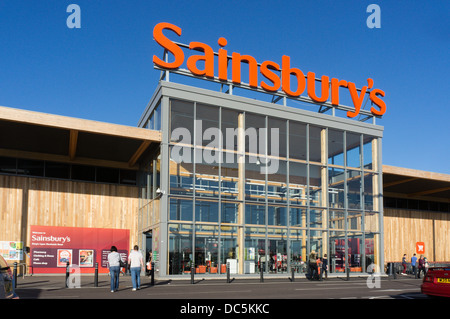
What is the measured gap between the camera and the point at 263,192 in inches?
1072

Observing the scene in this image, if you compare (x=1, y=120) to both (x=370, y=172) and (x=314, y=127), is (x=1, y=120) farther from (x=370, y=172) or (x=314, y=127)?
Result: (x=370, y=172)

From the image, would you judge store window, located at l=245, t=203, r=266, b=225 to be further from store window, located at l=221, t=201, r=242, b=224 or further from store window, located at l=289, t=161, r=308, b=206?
store window, located at l=289, t=161, r=308, b=206

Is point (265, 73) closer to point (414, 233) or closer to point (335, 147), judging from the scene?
point (335, 147)

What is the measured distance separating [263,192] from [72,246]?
11622 millimetres

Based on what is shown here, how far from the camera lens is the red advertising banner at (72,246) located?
27109 millimetres

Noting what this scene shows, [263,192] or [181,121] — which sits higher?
[181,121]

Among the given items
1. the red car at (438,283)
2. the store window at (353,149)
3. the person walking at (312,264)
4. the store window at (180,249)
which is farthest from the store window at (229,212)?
the red car at (438,283)

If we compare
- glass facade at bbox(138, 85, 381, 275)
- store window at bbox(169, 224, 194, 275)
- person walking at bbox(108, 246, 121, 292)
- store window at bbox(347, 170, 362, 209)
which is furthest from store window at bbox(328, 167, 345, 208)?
person walking at bbox(108, 246, 121, 292)

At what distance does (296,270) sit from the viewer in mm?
27344

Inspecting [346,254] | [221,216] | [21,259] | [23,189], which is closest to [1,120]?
[23,189]

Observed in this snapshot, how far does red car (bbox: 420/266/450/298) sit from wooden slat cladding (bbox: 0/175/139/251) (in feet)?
63.7

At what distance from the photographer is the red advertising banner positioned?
88.9 ft

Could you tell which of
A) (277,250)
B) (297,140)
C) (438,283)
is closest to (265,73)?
(297,140)

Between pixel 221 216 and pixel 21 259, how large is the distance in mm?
11360
